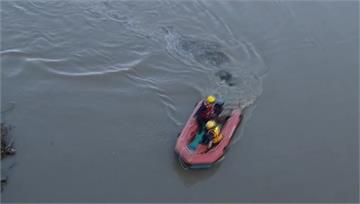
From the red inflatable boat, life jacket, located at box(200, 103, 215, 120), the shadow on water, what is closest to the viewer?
the red inflatable boat

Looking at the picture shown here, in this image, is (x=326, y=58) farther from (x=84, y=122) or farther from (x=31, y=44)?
(x=31, y=44)

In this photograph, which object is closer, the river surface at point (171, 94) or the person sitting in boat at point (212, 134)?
the river surface at point (171, 94)

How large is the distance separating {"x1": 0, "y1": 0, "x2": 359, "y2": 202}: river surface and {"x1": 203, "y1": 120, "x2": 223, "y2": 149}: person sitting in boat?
2.05 feet

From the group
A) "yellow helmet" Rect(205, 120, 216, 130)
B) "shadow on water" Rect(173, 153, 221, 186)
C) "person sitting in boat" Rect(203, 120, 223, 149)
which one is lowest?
"shadow on water" Rect(173, 153, 221, 186)

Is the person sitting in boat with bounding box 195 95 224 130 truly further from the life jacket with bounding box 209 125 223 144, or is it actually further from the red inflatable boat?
the life jacket with bounding box 209 125 223 144

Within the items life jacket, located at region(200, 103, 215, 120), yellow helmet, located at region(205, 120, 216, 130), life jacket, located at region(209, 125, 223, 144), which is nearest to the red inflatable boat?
life jacket, located at region(209, 125, 223, 144)

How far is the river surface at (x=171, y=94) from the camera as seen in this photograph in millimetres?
10742

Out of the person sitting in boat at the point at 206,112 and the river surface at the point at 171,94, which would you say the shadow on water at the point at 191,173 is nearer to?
the river surface at the point at 171,94

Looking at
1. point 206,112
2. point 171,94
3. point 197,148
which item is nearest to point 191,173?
point 197,148

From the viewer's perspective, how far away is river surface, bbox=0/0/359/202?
35.2 ft

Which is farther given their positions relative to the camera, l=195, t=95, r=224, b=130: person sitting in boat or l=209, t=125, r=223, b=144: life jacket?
l=195, t=95, r=224, b=130: person sitting in boat

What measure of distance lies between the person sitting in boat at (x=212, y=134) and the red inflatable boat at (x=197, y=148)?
0.10m

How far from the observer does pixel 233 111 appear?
12188mm

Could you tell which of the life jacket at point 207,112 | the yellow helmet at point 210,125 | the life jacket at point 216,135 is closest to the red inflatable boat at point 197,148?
the life jacket at point 216,135
